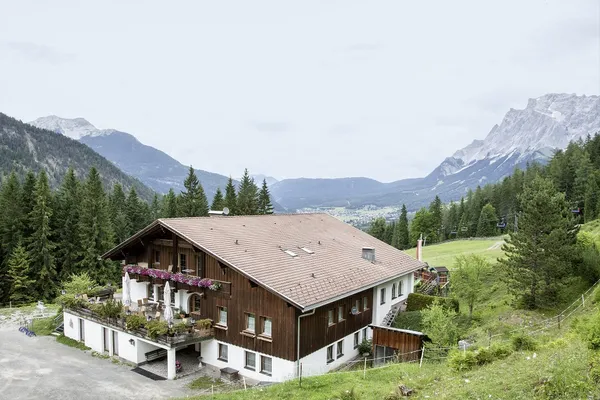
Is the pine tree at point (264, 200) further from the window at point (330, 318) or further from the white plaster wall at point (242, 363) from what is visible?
the window at point (330, 318)

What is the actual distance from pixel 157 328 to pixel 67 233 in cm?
3818

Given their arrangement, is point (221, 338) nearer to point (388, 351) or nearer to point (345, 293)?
point (345, 293)

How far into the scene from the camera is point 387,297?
104ft

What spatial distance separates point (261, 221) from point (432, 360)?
16.8 meters

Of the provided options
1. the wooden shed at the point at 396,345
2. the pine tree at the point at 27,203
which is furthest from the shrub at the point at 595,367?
the pine tree at the point at 27,203

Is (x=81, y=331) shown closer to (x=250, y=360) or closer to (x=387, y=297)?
(x=250, y=360)

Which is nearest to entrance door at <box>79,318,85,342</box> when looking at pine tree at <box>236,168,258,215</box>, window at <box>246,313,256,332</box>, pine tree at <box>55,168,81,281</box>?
window at <box>246,313,256,332</box>

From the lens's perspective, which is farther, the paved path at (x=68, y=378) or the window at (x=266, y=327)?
the window at (x=266, y=327)

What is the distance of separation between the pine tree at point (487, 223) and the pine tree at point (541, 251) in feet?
262

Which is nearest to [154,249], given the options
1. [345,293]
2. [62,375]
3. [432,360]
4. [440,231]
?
[62,375]

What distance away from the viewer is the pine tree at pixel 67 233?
53531mm

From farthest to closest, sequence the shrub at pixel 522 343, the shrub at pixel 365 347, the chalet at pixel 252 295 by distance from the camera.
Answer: the shrub at pixel 365 347 → the chalet at pixel 252 295 → the shrub at pixel 522 343

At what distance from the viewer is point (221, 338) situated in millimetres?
24500

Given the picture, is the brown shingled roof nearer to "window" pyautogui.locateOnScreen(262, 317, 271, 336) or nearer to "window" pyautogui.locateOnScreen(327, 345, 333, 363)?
Answer: "window" pyautogui.locateOnScreen(262, 317, 271, 336)
